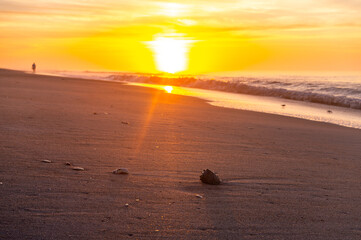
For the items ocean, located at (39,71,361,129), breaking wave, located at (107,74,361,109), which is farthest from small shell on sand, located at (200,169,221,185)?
breaking wave, located at (107,74,361,109)

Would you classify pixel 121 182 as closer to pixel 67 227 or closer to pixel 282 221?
pixel 67 227

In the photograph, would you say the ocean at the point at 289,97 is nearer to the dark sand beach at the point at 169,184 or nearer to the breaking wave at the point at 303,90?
the breaking wave at the point at 303,90

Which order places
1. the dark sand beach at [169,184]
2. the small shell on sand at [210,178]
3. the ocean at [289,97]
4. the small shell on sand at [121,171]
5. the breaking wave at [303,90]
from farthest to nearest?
the breaking wave at [303,90], the ocean at [289,97], the small shell on sand at [121,171], the small shell on sand at [210,178], the dark sand beach at [169,184]

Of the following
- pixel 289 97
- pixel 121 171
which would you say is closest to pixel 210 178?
pixel 121 171

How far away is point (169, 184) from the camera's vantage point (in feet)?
13.8

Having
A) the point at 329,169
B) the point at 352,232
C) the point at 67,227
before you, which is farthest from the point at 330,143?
the point at 67,227

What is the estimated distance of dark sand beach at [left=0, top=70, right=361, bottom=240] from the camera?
3.12 metres

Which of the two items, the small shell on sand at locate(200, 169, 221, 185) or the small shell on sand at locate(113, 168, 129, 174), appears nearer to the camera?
the small shell on sand at locate(200, 169, 221, 185)

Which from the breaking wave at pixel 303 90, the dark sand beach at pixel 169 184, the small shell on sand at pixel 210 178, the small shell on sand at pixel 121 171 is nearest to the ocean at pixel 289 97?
the breaking wave at pixel 303 90

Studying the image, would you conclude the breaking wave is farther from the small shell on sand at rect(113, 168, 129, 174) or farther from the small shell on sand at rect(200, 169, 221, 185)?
the small shell on sand at rect(113, 168, 129, 174)

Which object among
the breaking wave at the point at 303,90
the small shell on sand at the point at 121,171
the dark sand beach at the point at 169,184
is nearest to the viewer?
the dark sand beach at the point at 169,184

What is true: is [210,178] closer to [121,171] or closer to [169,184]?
[169,184]

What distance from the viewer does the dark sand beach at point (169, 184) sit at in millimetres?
3115

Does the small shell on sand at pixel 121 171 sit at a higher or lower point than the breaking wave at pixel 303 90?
lower
